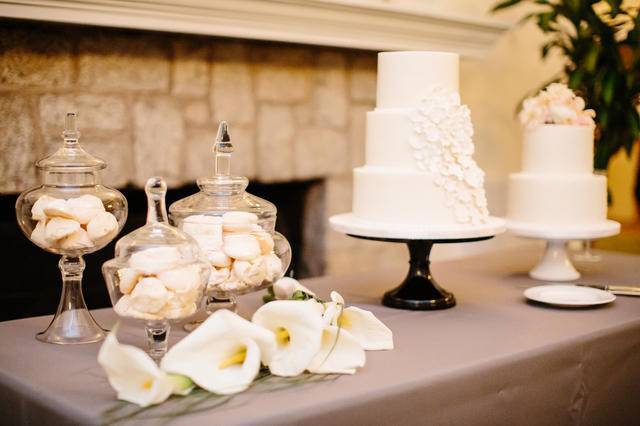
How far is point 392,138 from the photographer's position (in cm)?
166

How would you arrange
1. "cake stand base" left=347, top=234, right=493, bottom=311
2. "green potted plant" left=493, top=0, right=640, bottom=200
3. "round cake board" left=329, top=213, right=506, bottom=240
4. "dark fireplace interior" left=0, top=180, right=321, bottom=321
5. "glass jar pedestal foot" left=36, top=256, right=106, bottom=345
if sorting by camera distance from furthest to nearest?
"green potted plant" left=493, top=0, right=640, bottom=200
"dark fireplace interior" left=0, top=180, right=321, bottom=321
"cake stand base" left=347, top=234, right=493, bottom=311
"round cake board" left=329, top=213, right=506, bottom=240
"glass jar pedestal foot" left=36, top=256, right=106, bottom=345

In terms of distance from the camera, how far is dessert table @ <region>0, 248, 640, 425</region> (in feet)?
3.55

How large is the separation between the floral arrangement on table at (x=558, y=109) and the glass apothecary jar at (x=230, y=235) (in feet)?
2.99

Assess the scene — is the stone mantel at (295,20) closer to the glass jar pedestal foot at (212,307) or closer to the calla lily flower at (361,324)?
the glass jar pedestal foot at (212,307)

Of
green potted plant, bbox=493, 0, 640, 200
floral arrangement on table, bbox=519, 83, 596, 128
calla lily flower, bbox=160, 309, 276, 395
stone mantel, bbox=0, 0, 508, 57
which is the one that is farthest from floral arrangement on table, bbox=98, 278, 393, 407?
green potted plant, bbox=493, 0, 640, 200

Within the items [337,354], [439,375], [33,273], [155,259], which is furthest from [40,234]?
[33,273]

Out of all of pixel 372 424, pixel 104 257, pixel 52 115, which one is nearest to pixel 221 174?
pixel 372 424

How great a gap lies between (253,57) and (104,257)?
87 centimetres

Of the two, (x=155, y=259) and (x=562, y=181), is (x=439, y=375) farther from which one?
(x=562, y=181)

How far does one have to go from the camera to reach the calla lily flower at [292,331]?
112 cm

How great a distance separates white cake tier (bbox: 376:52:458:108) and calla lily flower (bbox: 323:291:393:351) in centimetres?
54

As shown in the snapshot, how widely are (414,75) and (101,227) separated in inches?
28.3

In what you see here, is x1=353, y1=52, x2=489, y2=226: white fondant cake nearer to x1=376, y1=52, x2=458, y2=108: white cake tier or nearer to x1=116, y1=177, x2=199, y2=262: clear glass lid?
x1=376, y1=52, x2=458, y2=108: white cake tier

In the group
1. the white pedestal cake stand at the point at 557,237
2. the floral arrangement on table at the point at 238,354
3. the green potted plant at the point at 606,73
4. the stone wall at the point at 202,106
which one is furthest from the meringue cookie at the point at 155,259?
the green potted plant at the point at 606,73
